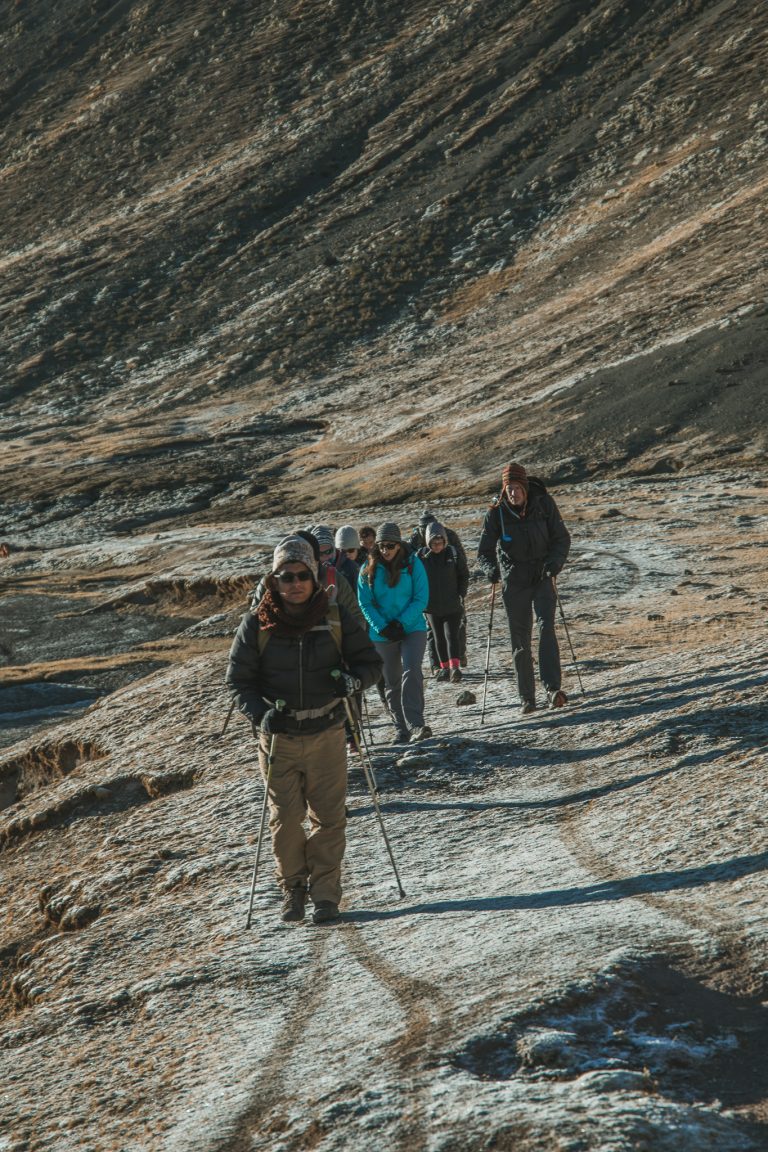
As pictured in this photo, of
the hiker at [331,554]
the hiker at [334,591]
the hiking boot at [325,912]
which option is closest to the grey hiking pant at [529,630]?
the hiker at [331,554]

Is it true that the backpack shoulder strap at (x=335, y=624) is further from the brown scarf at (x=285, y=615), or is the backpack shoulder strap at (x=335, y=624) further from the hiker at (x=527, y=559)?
the hiker at (x=527, y=559)

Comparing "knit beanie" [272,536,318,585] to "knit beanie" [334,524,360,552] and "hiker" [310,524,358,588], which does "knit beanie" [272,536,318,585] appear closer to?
"hiker" [310,524,358,588]

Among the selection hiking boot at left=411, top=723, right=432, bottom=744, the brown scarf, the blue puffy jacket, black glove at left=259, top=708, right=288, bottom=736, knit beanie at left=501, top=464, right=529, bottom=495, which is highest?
knit beanie at left=501, top=464, right=529, bottom=495

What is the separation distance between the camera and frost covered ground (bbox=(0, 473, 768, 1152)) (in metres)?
5.21

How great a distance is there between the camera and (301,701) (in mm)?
7875

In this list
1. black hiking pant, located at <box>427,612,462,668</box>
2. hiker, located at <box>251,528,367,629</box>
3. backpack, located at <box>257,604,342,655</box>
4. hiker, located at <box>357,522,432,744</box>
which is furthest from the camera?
black hiking pant, located at <box>427,612,462,668</box>

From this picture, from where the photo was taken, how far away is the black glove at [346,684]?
25.8 feet

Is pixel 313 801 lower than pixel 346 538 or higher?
lower

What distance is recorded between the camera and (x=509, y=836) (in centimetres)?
934

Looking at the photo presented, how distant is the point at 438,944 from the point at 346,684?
1.75m

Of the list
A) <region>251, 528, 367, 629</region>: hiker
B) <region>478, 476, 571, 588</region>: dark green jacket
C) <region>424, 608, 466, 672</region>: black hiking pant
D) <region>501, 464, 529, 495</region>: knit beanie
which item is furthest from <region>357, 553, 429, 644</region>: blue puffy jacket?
<region>251, 528, 367, 629</region>: hiker

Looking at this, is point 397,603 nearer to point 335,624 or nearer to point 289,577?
point 335,624

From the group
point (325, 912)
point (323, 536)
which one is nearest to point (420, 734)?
point (323, 536)

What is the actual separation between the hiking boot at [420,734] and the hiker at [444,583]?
2.06 m
